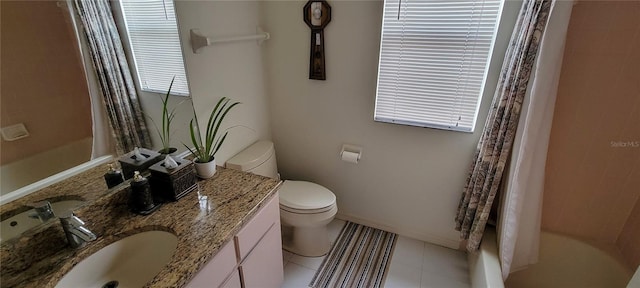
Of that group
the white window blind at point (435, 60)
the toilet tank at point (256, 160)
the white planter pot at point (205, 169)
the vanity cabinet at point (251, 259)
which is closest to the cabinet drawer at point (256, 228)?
the vanity cabinet at point (251, 259)

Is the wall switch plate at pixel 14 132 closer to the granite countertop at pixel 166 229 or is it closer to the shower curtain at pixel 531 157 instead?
the granite countertop at pixel 166 229

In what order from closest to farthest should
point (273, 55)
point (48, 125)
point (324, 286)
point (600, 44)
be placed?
point (48, 125)
point (600, 44)
point (324, 286)
point (273, 55)

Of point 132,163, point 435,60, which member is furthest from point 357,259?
point 132,163

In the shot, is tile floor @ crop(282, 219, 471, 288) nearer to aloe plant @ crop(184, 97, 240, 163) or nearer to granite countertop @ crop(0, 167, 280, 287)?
granite countertop @ crop(0, 167, 280, 287)

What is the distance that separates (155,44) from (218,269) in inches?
41.6

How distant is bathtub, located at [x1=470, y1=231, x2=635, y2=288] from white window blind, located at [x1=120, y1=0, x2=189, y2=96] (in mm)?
1950

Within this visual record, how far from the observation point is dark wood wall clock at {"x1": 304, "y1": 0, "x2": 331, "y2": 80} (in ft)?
5.87

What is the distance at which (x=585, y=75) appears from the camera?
4.65 feet

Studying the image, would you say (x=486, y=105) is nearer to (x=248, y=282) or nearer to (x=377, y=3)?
(x=377, y=3)

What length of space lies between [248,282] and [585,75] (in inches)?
76.1

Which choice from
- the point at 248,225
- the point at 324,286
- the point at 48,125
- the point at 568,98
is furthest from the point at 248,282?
the point at 568,98

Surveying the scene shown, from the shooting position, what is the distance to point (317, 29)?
72.8 inches

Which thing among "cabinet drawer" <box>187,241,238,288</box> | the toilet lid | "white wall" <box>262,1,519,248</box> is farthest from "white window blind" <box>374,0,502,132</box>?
"cabinet drawer" <box>187,241,238,288</box>

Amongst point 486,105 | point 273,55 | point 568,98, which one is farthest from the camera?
point 273,55
